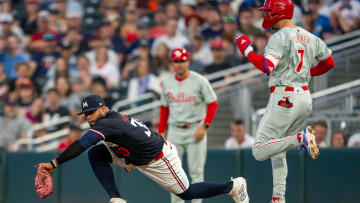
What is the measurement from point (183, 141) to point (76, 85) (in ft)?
15.1

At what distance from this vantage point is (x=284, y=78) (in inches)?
283

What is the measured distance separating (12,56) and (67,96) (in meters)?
2.31

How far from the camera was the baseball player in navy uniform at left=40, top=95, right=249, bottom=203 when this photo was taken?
6.94 m

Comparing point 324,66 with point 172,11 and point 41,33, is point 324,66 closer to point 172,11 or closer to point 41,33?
point 172,11

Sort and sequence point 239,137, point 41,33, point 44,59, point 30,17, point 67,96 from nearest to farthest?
point 239,137, point 67,96, point 44,59, point 41,33, point 30,17

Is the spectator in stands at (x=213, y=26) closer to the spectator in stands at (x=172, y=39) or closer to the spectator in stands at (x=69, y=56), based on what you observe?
the spectator in stands at (x=172, y=39)

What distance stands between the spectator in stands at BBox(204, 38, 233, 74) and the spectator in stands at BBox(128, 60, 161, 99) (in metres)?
1.03

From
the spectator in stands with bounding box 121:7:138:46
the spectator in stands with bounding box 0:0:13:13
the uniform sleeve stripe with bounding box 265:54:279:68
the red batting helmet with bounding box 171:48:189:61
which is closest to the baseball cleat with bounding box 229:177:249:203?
the uniform sleeve stripe with bounding box 265:54:279:68

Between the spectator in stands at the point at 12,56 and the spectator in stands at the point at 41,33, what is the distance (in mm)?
323

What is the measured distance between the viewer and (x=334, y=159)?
9195 mm

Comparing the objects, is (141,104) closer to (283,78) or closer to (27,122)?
(27,122)

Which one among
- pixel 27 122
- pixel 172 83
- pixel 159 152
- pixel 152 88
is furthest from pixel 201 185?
pixel 27 122

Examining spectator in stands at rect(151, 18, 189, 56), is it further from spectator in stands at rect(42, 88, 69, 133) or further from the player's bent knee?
the player's bent knee

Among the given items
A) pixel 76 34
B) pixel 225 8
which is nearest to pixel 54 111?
pixel 76 34
